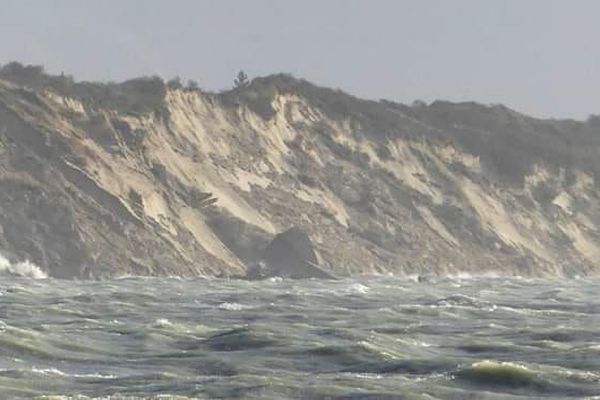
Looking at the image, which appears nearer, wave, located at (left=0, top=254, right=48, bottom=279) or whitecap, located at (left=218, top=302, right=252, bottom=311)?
whitecap, located at (left=218, top=302, right=252, bottom=311)

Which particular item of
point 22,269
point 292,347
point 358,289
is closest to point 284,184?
point 22,269

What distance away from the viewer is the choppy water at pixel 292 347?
68.5ft

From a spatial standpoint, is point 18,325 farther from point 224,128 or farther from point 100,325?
point 224,128

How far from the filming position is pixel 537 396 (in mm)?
20891

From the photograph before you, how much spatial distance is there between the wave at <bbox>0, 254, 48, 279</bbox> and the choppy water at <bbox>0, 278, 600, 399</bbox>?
1739cm

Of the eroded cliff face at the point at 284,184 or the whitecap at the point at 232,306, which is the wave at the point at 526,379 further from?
the eroded cliff face at the point at 284,184

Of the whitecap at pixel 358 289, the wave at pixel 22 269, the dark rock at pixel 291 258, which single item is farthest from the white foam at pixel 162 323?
the dark rock at pixel 291 258

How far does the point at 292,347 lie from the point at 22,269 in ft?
123

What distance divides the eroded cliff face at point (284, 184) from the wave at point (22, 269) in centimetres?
57

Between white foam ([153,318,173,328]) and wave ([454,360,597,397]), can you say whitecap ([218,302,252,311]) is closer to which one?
white foam ([153,318,173,328])

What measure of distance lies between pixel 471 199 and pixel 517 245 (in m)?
4.74

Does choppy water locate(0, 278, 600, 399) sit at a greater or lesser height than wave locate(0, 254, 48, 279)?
lesser

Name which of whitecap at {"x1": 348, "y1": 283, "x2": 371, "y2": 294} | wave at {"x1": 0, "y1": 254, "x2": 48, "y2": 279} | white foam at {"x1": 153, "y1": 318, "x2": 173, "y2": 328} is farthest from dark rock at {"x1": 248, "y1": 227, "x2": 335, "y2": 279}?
white foam at {"x1": 153, "y1": 318, "x2": 173, "y2": 328}

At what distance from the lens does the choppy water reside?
68.5 ft
